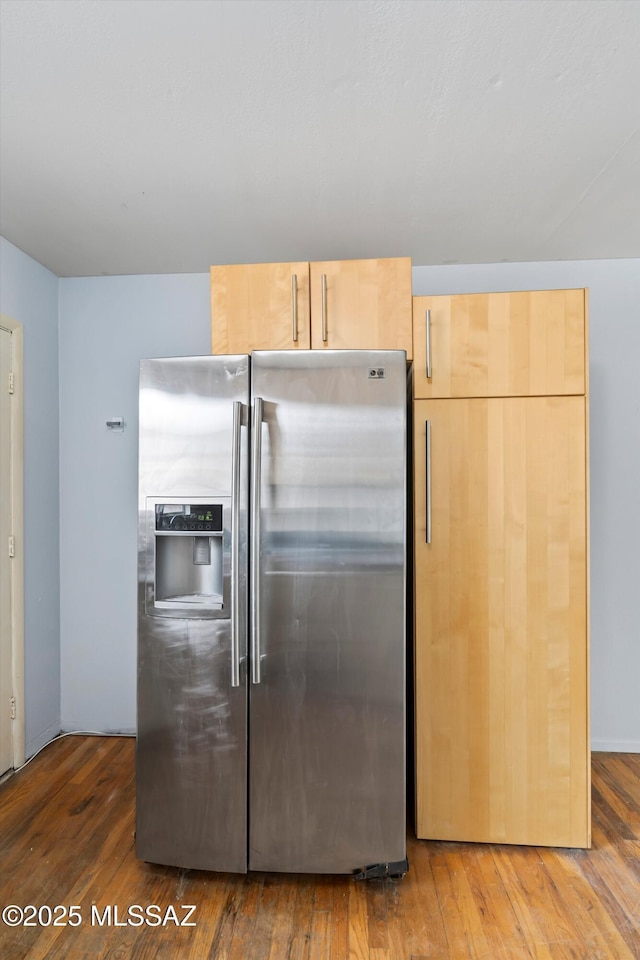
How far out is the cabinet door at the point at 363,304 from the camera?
2027mm

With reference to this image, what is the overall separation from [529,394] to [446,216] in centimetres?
91

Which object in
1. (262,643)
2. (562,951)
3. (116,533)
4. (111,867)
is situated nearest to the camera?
(562,951)

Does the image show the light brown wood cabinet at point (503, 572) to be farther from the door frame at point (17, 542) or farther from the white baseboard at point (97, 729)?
the door frame at point (17, 542)

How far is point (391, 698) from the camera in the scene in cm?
175

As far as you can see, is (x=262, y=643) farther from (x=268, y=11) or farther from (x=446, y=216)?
(x=446, y=216)

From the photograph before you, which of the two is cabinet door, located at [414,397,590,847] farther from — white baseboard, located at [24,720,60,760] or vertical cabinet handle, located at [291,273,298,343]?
white baseboard, located at [24,720,60,760]

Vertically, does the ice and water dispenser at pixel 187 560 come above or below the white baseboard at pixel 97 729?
above

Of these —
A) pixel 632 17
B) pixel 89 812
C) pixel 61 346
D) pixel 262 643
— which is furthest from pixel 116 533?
pixel 632 17

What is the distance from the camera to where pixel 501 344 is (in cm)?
199

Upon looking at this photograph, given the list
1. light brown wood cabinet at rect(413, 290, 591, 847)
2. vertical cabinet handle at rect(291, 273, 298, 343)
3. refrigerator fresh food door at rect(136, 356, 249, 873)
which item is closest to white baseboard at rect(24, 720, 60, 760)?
refrigerator fresh food door at rect(136, 356, 249, 873)

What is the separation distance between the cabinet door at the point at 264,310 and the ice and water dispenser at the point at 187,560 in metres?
0.69

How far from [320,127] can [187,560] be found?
1517mm

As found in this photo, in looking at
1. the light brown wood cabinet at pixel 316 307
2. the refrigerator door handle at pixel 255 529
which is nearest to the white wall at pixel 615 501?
the light brown wood cabinet at pixel 316 307

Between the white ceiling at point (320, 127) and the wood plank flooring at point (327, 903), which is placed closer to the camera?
the white ceiling at point (320, 127)
